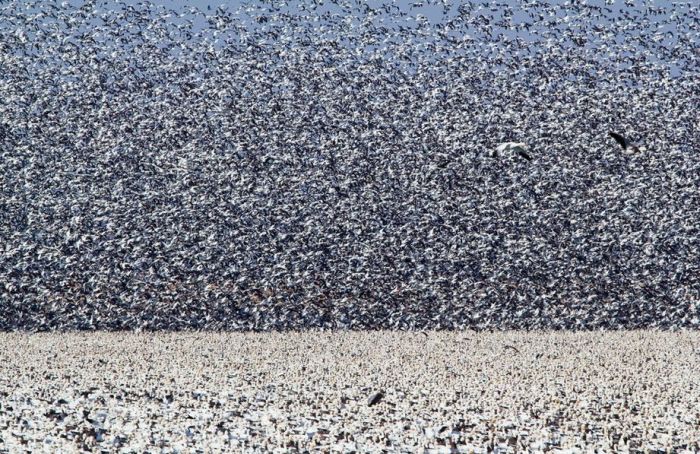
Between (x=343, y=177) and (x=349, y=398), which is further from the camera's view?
(x=343, y=177)

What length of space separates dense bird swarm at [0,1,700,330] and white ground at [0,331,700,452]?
8.28 meters

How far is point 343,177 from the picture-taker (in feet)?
103

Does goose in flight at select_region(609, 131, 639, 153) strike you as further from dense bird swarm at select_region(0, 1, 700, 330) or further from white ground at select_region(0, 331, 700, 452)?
dense bird swarm at select_region(0, 1, 700, 330)

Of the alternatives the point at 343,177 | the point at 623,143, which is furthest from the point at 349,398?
the point at 343,177

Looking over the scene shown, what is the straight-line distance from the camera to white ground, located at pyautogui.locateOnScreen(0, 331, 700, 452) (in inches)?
387

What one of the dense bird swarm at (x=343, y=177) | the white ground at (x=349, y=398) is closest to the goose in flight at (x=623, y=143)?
the white ground at (x=349, y=398)

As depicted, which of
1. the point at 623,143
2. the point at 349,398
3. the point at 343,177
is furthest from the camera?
the point at 343,177

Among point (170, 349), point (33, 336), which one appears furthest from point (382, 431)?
point (33, 336)

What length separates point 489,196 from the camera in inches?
1200

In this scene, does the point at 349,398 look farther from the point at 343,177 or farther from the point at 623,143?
the point at 343,177

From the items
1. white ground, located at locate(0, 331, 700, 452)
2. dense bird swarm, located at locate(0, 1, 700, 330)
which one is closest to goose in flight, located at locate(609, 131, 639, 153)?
white ground, located at locate(0, 331, 700, 452)

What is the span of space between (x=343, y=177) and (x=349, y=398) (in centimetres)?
1940

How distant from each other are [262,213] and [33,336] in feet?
26.0

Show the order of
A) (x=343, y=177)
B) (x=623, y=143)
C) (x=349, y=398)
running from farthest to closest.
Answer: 1. (x=343, y=177)
2. (x=623, y=143)
3. (x=349, y=398)
